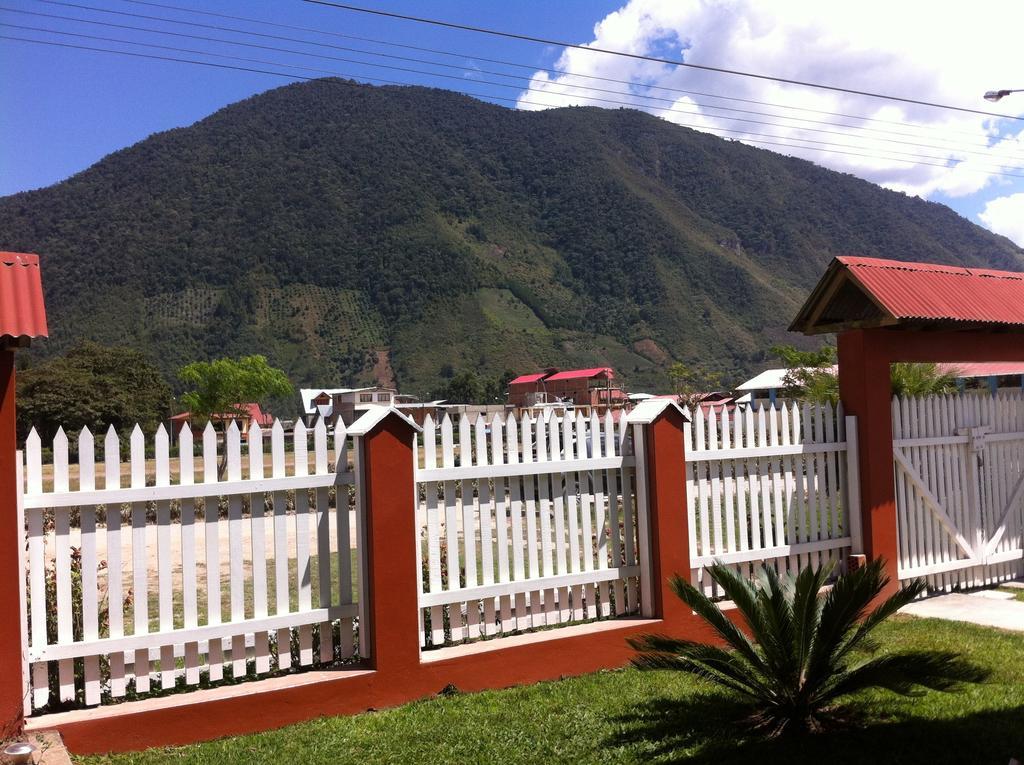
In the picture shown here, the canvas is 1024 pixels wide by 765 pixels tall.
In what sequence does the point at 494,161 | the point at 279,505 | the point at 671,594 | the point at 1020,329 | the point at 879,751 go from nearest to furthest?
the point at 879,751, the point at 279,505, the point at 671,594, the point at 1020,329, the point at 494,161

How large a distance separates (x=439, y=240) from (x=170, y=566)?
143m

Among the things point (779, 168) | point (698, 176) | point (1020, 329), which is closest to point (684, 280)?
point (698, 176)

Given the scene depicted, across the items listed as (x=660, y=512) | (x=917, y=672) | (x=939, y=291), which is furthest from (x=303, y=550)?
(x=939, y=291)

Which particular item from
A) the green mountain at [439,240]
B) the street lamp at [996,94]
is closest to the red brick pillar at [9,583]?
the street lamp at [996,94]

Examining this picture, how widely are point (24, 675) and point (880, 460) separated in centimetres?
664

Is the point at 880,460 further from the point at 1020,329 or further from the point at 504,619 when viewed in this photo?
the point at 504,619

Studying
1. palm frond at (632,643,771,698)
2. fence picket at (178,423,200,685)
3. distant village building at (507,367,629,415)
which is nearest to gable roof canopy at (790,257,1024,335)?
palm frond at (632,643,771,698)

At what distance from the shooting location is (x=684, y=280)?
142250 mm

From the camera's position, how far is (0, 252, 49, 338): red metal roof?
430cm

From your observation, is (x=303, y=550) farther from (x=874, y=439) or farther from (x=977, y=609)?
(x=977, y=609)

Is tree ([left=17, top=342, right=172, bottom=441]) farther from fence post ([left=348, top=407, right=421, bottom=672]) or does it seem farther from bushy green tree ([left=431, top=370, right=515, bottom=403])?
fence post ([left=348, top=407, right=421, bottom=672])

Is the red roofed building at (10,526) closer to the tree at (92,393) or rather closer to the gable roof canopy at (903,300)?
the gable roof canopy at (903,300)

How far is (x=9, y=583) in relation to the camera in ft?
13.8

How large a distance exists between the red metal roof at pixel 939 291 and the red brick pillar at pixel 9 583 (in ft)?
20.9
